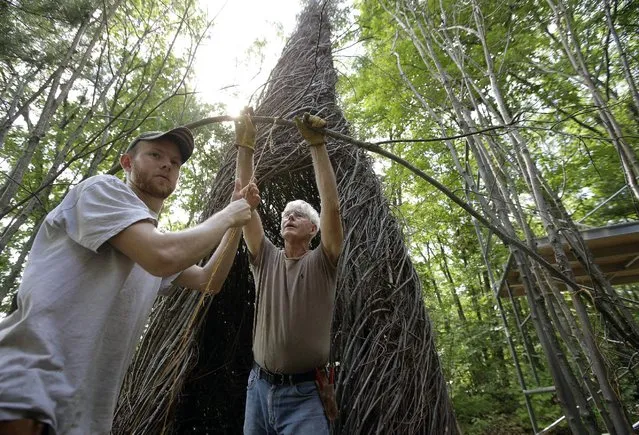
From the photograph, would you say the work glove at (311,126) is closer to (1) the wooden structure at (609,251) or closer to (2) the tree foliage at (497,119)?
(2) the tree foliage at (497,119)

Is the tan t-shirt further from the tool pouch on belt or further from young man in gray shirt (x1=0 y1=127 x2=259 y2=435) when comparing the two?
young man in gray shirt (x1=0 y1=127 x2=259 y2=435)

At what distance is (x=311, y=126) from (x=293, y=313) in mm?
855

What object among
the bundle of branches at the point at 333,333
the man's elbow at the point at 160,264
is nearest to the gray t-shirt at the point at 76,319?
the man's elbow at the point at 160,264

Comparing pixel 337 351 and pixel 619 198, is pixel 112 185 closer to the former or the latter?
pixel 337 351

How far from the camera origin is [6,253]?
26.8 ft

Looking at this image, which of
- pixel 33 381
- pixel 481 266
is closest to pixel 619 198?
pixel 481 266

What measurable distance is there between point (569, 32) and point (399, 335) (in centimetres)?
258

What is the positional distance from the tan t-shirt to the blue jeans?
0.27 ft

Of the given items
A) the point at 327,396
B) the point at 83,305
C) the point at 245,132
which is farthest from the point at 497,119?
the point at 83,305

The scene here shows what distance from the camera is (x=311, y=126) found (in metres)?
1.58

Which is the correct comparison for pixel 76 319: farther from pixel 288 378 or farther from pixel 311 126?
pixel 311 126

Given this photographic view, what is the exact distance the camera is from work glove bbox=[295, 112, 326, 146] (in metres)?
1.58

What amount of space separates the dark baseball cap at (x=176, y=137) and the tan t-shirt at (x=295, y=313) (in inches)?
29.1

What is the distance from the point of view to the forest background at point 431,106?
2.40 metres
